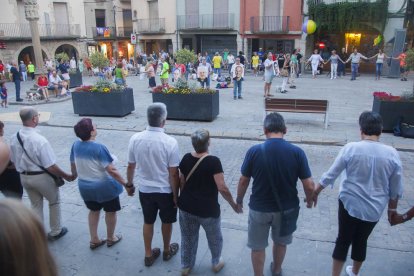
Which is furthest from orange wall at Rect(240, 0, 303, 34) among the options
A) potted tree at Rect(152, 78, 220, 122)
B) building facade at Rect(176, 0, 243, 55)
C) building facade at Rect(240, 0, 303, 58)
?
potted tree at Rect(152, 78, 220, 122)

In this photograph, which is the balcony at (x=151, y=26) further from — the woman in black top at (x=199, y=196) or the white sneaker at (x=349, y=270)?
the white sneaker at (x=349, y=270)

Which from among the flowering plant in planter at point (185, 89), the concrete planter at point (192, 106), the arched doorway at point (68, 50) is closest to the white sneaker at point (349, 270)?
the concrete planter at point (192, 106)

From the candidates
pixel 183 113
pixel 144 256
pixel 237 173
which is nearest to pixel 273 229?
pixel 144 256

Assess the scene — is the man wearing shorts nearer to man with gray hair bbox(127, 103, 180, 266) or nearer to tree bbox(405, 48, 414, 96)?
man with gray hair bbox(127, 103, 180, 266)

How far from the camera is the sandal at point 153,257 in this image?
4105 mm

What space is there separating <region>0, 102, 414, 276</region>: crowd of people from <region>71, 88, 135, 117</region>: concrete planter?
288 inches

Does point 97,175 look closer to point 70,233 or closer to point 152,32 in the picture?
point 70,233

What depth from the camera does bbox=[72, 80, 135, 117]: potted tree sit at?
11.6m

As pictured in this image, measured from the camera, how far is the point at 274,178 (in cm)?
330

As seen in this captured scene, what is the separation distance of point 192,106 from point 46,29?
23.5 m

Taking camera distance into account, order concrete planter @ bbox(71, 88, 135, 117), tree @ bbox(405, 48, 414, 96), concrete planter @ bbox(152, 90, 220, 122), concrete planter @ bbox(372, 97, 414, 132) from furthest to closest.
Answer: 1. concrete planter @ bbox(71, 88, 135, 117)
2. tree @ bbox(405, 48, 414, 96)
3. concrete planter @ bbox(152, 90, 220, 122)
4. concrete planter @ bbox(372, 97, 414, 132)

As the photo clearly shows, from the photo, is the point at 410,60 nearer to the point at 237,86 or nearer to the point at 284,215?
the point at 237,86

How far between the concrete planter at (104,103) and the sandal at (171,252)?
792cm

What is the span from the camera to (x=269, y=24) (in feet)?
89.5
